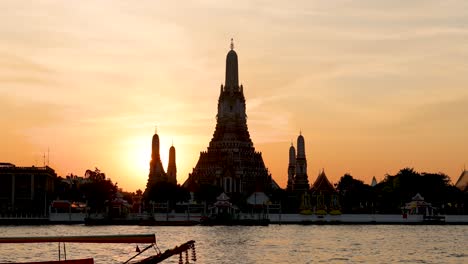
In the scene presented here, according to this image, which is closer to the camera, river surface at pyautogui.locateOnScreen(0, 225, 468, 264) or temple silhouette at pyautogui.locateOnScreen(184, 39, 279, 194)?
river surface at pyautogui.locateOnScreen(0, 225, 468, 264)

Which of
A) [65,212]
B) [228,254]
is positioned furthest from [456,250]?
[65,212]

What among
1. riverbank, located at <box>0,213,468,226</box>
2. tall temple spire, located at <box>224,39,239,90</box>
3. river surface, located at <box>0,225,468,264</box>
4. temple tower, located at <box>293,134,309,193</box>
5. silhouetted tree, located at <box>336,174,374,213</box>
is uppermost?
tall temple spire, located at <box>224,39,239,90</box>

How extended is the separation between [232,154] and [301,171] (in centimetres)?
1345

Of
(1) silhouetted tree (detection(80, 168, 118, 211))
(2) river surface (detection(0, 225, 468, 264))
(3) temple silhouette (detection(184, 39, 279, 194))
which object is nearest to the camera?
(2) river surface (detection(0, 225, 468, 264))

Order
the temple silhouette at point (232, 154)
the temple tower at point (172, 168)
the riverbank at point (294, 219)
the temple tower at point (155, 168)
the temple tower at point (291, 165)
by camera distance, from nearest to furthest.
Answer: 1. the riverbank at point (294, 219)
2. the temple silhouette at point (232, 154)
3. the temple tower at point (155, 168)
4. the temple tower at point (172, 168)
5. the temple tower at point (291, 165)

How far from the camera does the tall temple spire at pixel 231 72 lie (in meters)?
172

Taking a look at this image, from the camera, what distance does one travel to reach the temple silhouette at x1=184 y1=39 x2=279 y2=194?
163 m

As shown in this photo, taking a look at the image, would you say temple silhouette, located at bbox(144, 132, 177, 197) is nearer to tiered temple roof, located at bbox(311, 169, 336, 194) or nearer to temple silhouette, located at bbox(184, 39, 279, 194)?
temple silhouette, located at bbox(184, 39, 279, 194)

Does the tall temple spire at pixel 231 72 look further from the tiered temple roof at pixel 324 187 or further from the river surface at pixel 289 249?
the river surface at pixel 289 249

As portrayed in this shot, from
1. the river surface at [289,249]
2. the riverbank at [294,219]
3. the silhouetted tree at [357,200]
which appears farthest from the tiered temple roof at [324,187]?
the river surface at [289,249]

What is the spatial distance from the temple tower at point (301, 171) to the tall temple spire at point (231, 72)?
1654 centimetres

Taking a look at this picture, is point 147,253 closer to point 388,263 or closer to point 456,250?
point 388,263

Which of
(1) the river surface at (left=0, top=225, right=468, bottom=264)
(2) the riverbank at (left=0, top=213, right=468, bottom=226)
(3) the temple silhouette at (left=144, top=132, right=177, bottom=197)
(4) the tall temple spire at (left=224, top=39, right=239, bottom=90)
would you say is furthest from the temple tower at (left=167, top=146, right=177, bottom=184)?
(1) the river surface at (left=0, top=225, right=468, bottom=264)

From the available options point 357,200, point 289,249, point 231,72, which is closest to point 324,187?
point 357,200
